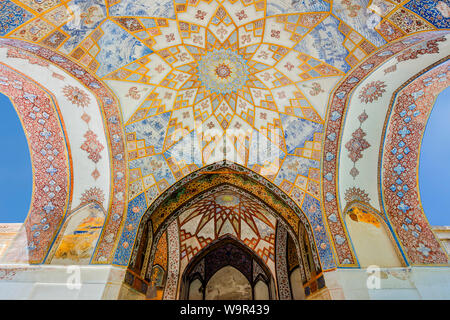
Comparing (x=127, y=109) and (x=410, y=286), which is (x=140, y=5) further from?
(x=410, y=286)

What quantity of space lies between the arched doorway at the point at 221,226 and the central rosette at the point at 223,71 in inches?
97.9

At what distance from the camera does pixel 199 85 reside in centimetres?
714

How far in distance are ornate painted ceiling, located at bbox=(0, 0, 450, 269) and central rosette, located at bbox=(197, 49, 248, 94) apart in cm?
3

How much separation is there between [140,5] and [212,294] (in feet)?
37.3

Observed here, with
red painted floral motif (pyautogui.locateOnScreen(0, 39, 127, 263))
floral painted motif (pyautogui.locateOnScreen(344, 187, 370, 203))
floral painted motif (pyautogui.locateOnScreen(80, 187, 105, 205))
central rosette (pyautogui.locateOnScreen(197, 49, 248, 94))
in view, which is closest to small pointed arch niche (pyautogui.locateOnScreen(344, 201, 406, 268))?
floral painted motif (pyautogui.locateOnScreen(344, 187, 370, 203))

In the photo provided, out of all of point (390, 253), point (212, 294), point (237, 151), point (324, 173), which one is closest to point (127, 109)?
point (237, 151)

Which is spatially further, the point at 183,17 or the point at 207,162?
the point at 207,162

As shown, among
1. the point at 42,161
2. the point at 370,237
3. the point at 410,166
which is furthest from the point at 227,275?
the point at 42,161

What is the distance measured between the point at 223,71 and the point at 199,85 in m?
0.83

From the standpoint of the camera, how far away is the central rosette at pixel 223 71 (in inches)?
252

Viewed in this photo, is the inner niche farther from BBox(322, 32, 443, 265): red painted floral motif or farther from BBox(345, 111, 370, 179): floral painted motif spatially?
BBox(345, 111, 370, 179): floral painted motif

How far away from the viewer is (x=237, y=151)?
316 inches

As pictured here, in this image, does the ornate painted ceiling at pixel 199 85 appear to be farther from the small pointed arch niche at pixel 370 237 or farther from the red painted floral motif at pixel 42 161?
the small pointed arch niche at pixel 370 237

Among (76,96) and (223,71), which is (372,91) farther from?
(76,96)
